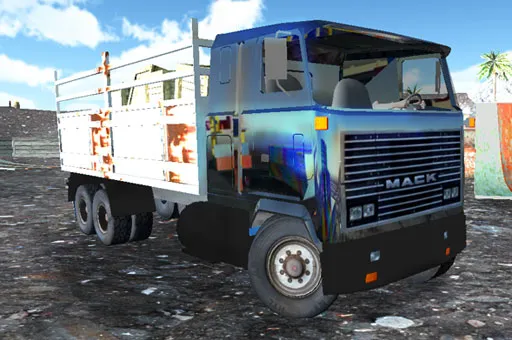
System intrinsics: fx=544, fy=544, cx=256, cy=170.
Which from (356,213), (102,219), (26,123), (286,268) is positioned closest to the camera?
(356,213)

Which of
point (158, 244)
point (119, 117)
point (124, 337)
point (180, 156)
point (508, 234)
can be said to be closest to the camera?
point (124, 337)

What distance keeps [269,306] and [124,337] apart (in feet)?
3.94

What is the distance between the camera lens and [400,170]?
14.6 feet

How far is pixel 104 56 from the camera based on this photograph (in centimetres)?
726

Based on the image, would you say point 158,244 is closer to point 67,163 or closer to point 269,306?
point 67,163

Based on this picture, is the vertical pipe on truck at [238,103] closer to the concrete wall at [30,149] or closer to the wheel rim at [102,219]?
the wheel rim at [102,219]

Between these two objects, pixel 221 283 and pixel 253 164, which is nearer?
pixel 253 164

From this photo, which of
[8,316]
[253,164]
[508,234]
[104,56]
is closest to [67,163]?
[104,56]

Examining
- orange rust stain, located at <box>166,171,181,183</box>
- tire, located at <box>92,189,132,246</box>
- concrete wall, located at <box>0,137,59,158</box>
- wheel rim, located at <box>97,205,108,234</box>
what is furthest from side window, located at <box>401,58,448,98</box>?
concrete wall, located at <box>0,137,59,158</box>

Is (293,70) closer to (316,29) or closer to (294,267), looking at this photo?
(316,29)

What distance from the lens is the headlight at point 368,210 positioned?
4.21 m

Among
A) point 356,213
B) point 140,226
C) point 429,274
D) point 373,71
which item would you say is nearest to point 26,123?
point 140,226

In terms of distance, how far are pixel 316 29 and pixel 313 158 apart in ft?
3.37

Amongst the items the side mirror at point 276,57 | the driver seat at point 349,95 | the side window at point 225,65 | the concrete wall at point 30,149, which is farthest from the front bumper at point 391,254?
the concrete wall at point 30,149
